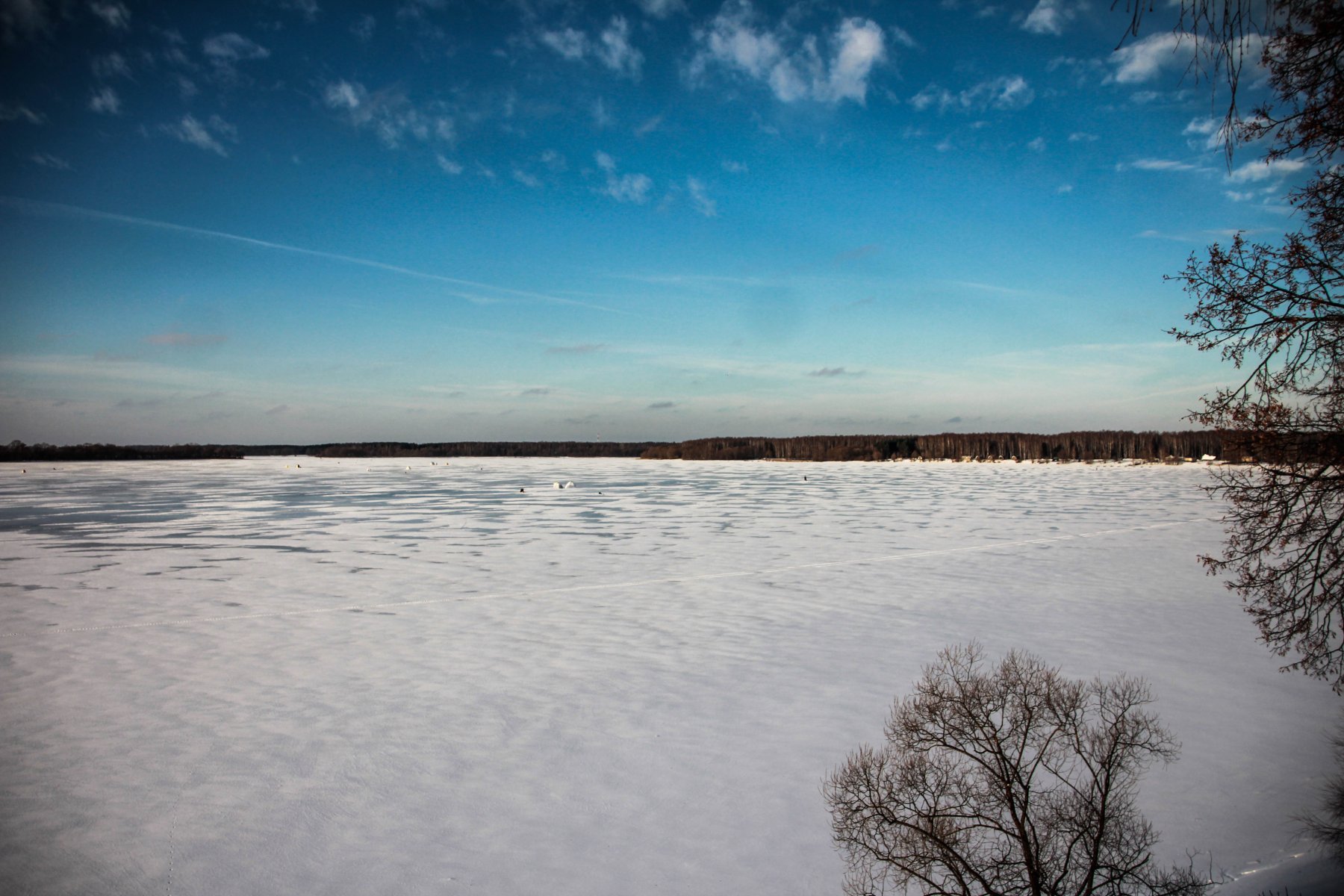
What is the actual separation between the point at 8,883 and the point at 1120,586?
39.6 feet

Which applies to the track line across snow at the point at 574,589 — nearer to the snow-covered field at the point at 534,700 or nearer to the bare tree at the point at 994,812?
the snow-covered field at the point at 534,700

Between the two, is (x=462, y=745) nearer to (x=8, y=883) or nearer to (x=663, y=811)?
(x=663, y=811)

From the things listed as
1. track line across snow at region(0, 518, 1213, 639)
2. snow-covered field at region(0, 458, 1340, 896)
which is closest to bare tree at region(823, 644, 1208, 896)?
snow-covered field at region(0, 458, 1340, 896)

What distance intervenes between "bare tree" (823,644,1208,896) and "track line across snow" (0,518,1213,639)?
621cm

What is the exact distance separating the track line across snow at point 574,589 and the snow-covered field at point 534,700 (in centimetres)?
8

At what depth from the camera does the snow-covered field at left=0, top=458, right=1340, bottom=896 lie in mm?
4156

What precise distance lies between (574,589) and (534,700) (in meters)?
4.37

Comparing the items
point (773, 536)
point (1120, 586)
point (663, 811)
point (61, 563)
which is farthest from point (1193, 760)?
point (61, 563)

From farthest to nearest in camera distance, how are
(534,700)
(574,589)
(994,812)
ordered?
(574,589), (534,700), (994,812)

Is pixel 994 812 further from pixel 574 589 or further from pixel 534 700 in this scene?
pixel 574 589

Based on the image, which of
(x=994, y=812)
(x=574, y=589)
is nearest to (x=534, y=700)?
(x=994, y=812)

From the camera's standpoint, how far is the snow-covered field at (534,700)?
4156mm

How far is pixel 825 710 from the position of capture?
6.10 m

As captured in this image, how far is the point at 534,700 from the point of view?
6316 millimetres
